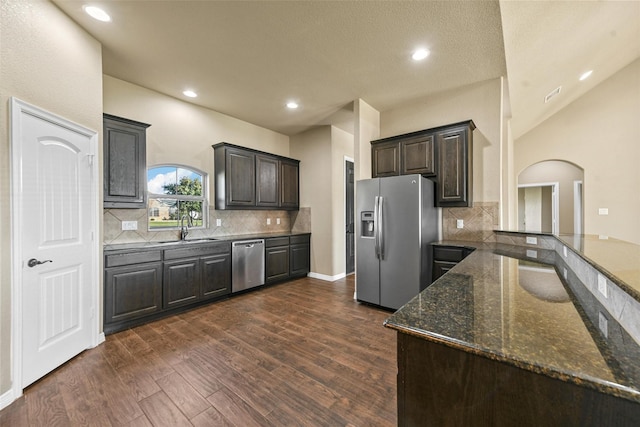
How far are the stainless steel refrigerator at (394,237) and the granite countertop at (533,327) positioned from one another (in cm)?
161

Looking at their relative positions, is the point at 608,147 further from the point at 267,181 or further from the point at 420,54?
the point at 267,181

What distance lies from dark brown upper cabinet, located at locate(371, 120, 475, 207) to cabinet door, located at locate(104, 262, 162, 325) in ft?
10.9

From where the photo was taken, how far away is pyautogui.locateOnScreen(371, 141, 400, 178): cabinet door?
148 inches

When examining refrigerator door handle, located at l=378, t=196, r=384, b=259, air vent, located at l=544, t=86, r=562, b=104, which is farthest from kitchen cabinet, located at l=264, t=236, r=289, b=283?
air vent, located at l=544, t=86, r=562, b=104

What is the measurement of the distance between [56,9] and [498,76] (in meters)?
4.49

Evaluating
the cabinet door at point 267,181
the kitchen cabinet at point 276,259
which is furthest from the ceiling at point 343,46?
the kitchen cabinet at point 276,259

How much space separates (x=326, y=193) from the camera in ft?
16.4

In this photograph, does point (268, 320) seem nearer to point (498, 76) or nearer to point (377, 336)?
point (377, 336)

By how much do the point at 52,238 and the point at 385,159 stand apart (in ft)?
12.1

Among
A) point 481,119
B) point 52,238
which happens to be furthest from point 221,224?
point 481,119

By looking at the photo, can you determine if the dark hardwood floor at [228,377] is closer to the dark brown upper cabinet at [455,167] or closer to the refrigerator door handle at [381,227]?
the refrigerator door handle at [381,227]

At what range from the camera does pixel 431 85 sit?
3.43 meters

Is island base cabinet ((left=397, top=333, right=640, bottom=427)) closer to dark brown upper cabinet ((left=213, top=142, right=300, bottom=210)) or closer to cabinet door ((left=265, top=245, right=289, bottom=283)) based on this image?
cabinet door ((left=265, top=245, right=289, bottom=283))

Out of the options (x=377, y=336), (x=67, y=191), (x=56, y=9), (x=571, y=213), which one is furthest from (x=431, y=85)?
(x=571, y=213)
